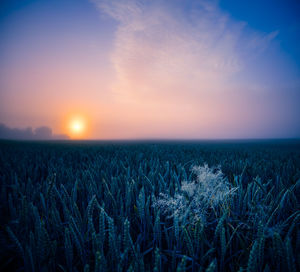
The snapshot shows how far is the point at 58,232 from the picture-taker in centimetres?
108

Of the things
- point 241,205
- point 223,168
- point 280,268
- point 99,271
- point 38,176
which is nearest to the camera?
point 99,271

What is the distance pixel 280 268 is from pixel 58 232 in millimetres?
1324

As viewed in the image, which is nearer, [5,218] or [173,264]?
[173,264]

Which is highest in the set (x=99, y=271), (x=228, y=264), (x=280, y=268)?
(x=99, y=271)

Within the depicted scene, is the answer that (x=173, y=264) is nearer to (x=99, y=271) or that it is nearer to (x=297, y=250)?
(x=99, y=271)

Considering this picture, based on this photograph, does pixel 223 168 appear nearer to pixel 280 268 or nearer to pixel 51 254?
pixel 280 268

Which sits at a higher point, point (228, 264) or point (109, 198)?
point (109, 198)

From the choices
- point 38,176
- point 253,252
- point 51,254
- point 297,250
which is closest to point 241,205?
point 297,250

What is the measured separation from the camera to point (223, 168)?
2.74 meters

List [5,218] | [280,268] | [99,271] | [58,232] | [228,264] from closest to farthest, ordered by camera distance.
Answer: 1. [99,271]
2. [280,268]
3. [228,264]
4. [58,232]
5. [5,218]

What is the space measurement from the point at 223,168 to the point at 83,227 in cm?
240

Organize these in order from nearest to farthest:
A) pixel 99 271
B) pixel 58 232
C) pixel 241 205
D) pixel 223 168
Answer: pixel 99 271 → pixel 58 232 → pixel 241 205 → pixel 223 168

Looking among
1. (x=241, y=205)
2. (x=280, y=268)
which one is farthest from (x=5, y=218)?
(x=241, y=205)

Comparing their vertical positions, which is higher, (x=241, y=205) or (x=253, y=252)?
(x=253, y=252)
